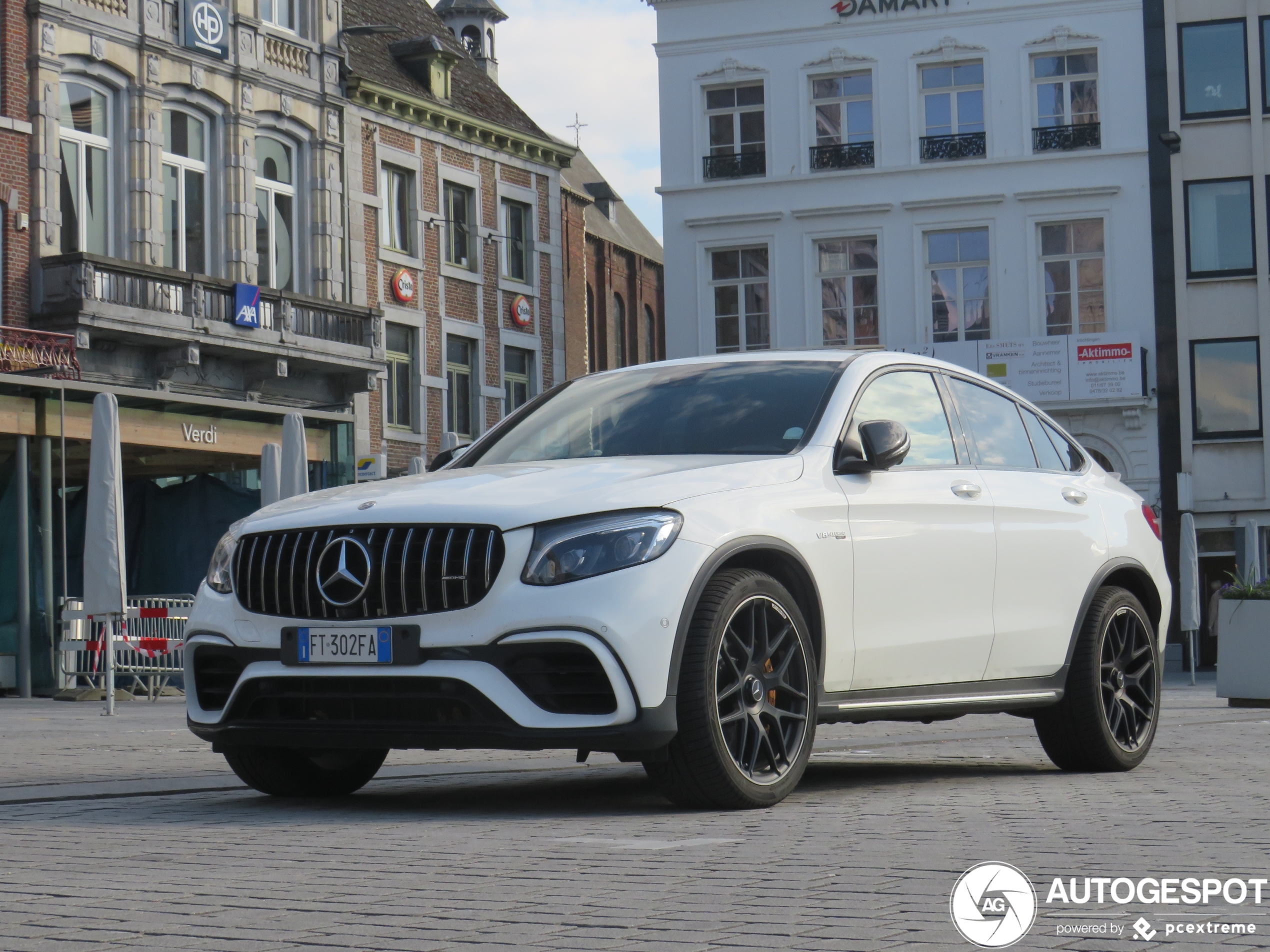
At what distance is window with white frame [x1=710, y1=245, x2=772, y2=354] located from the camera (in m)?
38.3

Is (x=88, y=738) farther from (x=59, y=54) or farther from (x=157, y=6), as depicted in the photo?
(x=157, y=6)

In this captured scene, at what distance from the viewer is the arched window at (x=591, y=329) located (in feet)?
186

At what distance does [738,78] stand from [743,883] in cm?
3509

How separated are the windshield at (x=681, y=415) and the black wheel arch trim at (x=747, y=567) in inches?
20.4

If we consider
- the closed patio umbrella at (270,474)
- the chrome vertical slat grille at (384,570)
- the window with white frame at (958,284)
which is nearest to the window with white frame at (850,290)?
the window with white frame at (958,284)

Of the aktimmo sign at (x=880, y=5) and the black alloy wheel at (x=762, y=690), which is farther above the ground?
the aktimmo sign at (x=880, y=5)

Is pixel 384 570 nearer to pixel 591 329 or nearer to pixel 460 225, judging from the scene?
pixel 460 225

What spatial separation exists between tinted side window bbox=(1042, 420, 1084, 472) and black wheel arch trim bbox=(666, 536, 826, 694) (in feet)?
7.94

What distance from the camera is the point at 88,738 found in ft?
40.5

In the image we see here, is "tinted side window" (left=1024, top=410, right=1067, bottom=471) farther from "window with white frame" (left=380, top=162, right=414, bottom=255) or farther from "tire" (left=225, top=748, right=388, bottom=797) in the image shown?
"window with white frame" (left=380, top=162, right=414, bottom=255)

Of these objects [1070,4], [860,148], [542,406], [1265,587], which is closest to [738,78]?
[860,148]

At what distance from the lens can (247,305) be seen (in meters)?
28.0

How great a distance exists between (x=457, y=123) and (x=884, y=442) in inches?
1166

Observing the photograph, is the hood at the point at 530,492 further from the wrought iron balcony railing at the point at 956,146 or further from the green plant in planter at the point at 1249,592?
the wrought iron balcony railing at the point at 956,146
